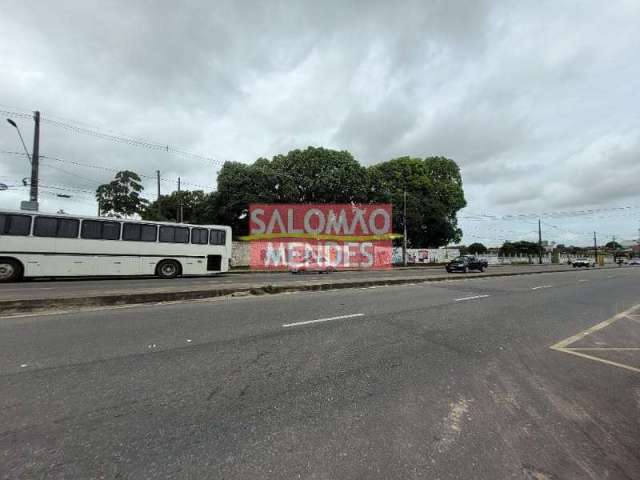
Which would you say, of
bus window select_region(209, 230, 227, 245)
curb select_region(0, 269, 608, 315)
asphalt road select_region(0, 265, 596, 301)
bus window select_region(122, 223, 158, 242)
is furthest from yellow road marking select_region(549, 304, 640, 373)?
bus window select_region(122, 223, 158, 242)

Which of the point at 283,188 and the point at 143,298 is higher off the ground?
the point at 283,188

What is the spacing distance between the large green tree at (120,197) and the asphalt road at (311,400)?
31.0m

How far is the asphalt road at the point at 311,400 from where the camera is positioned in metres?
2.37

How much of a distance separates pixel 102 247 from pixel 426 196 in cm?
3818

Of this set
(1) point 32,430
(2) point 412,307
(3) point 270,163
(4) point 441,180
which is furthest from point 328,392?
(4) point 441,180

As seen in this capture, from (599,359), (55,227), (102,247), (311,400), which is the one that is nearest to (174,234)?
(102,247)

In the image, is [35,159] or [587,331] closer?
[587,331]

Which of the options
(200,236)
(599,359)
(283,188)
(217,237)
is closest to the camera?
(599,359)

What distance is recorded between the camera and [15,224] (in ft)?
44.8

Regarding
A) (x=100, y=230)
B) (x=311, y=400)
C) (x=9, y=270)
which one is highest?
(x=100, y=230)

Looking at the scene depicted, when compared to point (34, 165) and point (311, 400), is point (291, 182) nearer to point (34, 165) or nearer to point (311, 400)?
point (34, 165)

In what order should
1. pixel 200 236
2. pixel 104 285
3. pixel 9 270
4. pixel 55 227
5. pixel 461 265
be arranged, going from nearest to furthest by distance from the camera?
pixel 104 285 < pixel 9 270 < pixel 55 227 < pixel 200 236 < pixel 461 265

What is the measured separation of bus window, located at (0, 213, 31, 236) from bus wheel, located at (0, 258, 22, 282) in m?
1.17

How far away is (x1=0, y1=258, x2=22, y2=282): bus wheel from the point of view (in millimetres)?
13523
